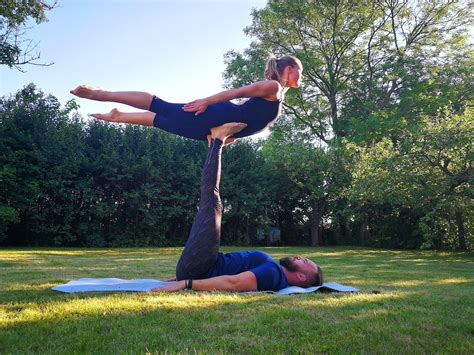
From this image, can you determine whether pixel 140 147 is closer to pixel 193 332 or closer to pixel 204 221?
pixel 204 221

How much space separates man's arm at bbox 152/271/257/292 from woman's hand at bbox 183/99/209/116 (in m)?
1.51

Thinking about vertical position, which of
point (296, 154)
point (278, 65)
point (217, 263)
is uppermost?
point (296, 154)

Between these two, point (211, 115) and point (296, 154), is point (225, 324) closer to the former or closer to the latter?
point (211, 115)

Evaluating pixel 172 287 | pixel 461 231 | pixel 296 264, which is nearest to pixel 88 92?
pixel 172 287

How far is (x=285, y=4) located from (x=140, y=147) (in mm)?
9394

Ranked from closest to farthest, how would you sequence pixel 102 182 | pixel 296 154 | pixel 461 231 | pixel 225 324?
pixel 225 324, pixel 461 231, pixel 102 182, pixel 296 154

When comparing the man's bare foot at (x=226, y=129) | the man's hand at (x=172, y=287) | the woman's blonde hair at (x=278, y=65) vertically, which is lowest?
the man's hand at (x=172, y=287)

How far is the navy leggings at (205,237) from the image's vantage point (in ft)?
11.8

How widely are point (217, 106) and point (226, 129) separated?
0.23 m

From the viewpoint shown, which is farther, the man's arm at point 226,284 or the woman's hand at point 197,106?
the woman's hand at point 197,106

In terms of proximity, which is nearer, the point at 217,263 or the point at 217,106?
the point at 217,263

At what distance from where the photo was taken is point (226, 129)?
3.92m

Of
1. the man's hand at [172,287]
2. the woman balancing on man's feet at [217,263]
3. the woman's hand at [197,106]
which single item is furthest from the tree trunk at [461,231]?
the man's hand at [172,287]

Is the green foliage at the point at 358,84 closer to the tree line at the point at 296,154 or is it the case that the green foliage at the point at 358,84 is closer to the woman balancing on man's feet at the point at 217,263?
the tree line at the point at 296,154
